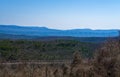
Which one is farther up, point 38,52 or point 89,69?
point 89,69

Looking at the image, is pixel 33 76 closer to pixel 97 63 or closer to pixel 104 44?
pixel 97 63

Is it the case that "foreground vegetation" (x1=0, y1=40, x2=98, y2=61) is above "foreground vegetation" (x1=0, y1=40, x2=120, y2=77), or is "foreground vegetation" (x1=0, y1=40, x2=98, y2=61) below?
below

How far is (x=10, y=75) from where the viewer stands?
1120cm

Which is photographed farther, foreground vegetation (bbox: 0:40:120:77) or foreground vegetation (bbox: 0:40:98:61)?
foreground vegetation (bbox: 0:40:98:61)

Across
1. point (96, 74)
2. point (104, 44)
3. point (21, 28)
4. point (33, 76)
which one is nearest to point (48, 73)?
point (33, 76)

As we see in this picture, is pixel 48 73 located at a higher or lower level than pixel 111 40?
lower

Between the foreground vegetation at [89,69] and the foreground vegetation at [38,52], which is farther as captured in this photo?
the foreground vegetation at [38,52]

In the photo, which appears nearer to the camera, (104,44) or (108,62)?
(108,62)

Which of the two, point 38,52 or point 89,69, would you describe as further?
point 38,52

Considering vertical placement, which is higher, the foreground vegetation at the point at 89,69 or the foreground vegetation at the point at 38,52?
the foreground vegetation at the point at 89,69

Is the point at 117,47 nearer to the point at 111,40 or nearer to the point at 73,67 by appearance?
the point at 111,40

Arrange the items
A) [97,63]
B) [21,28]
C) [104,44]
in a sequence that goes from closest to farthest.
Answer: [97,63] → [104,44] → [21,28]

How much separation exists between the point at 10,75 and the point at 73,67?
214cm

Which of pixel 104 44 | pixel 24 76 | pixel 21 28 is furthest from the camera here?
pixel 21 28
